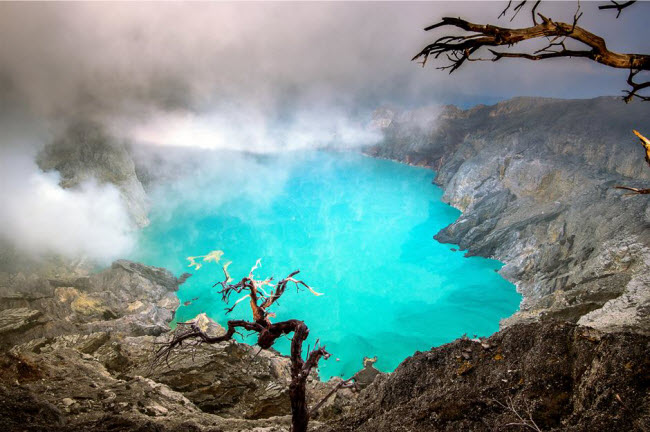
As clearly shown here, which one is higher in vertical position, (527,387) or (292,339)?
(292,339)

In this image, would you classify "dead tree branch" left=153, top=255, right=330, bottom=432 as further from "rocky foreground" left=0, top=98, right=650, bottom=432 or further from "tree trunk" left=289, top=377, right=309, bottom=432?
"rocky foreground" left=0, top=98, right=650, bottom=432

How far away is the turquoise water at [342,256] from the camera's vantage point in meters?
26.6

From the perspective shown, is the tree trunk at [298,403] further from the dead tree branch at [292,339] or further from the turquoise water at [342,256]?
the turquoise water at [342,256]

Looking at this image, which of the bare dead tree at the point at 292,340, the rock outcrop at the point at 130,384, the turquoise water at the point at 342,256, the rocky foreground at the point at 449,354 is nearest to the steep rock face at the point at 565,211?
the rocky foreground at the point at 449,354

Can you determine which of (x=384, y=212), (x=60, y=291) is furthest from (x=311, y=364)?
(x=384, y=212)

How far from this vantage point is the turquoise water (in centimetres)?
2656

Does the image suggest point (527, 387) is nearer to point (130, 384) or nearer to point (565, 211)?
point (130, 384)

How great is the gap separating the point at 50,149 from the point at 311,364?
47.7 meters

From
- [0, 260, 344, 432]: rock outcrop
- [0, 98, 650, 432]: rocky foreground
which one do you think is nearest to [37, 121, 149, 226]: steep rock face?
[0, 98, 650, 432]: rocky foreground

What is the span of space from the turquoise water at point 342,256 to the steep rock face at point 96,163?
513cm

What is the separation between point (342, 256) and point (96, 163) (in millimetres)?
34233

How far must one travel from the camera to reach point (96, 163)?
137 ft

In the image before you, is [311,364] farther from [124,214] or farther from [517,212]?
[124,214]

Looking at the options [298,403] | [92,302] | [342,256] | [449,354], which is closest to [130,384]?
[298,403]
